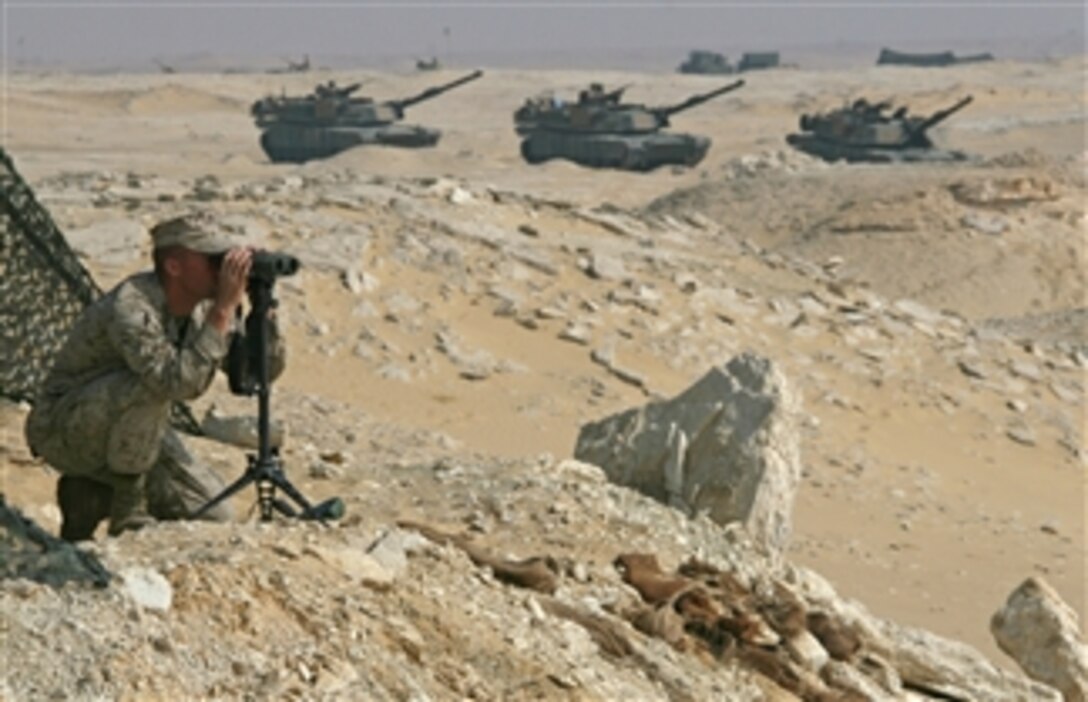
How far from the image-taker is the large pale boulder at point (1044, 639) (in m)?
7.32

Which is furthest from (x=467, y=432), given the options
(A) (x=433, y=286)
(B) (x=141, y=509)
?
(B) (x=141, y=509)

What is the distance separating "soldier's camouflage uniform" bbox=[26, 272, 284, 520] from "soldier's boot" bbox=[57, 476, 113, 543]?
49 millimetres

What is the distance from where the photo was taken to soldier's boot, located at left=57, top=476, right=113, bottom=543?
5922mm

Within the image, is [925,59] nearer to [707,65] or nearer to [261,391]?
[707,65]

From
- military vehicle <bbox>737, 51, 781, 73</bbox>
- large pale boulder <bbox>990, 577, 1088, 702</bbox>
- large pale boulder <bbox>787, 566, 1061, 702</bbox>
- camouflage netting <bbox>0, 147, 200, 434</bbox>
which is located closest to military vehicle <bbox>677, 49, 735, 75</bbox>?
military vehicle <bbox>737, 51, 781, 73</bbox>

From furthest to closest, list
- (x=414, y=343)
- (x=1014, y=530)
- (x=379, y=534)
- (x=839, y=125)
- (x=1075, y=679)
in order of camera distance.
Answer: (x=839, y=125) → (x=414, y=343) → (x=1014, y=530) → (x=1075, y=679) → (x=379, y=534)

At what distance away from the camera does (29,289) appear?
709cm

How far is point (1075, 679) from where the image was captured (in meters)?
7.32

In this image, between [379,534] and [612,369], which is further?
[612,369]

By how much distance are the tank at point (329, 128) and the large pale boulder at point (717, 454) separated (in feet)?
104

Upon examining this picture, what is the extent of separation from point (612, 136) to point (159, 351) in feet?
111

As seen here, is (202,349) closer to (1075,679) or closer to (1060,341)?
(1075,679)

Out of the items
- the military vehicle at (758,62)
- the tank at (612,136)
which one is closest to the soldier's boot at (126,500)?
the tank at (612,136)

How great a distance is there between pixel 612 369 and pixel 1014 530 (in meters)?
3.22
